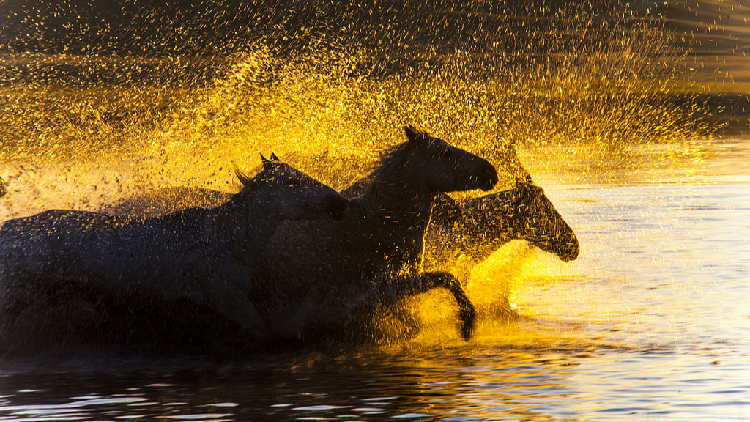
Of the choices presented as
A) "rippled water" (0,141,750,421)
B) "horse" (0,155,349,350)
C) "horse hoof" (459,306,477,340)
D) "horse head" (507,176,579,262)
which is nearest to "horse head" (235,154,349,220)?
"horse" (0,155,349,350)

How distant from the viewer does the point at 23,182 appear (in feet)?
55.3

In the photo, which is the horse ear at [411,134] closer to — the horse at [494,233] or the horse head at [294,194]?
the horse head at [294,194]

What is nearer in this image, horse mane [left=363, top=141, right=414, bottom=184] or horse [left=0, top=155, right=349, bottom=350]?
horse [left=0, top=155, right=349, bottom=350]

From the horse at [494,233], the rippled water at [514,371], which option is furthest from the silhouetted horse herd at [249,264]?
the horse at [494,233]

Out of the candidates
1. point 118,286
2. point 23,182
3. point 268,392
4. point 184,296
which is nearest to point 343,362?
point 268,392

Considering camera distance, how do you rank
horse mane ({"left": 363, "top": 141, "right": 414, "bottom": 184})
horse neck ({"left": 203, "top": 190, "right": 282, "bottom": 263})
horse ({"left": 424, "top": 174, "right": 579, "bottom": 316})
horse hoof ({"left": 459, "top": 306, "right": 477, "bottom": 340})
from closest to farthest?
horse hoof ({"left": 459, "top": 306, "right": 477, "bottom": 340}) < horse neck ({"left": 203, "top": 190, "right": 282, "bottom": 263}) < horse mane ({"left": 363, "top": 141, "right": 414, "bottom": 184}) < horse ({"left": 424, "top": 174, "right": 579, "bottom": 316})

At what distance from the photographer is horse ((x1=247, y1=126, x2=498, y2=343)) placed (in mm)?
11648

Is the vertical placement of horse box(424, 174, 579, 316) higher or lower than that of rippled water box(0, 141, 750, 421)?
higher

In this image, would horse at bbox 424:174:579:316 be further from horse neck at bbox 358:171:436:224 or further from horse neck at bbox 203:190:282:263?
horse neck at bbox 203:190:282:263

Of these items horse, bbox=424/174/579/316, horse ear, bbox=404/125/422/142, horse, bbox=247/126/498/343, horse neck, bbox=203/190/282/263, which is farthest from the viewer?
horse, bbox=424/174/579/316

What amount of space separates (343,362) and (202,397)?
1.90 m

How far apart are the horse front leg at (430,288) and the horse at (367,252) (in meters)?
0.01

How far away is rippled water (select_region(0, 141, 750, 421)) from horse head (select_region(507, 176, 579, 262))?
0.72 m

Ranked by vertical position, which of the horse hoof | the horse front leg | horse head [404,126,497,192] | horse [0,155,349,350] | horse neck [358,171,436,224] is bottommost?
the horse hoof
